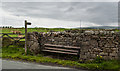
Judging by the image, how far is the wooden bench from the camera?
22.3ft

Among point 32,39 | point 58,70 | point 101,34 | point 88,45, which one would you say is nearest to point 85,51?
point 88,45

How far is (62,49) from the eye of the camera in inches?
282

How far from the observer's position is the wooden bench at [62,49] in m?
6.81

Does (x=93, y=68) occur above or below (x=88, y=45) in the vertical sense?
below

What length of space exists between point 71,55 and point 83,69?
6.98ft

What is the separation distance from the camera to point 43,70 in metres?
4.71

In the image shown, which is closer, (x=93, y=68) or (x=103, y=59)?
(x=93, y=68)

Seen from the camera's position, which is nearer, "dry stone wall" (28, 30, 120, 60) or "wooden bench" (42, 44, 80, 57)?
"dry stone wall" (28, 30, 120, 60)

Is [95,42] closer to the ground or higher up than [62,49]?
higher up

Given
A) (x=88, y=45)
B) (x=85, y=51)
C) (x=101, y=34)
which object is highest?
(x=101, y=34)

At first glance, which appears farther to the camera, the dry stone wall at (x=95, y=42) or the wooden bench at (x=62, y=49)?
the wooden bench at (x=62, y=49)

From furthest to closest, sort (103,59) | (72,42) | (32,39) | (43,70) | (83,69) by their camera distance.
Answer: (32,39) < (72,42) < (103,59) < (83,69) < (43,70)

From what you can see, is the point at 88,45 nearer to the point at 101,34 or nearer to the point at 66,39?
the point at 101,34

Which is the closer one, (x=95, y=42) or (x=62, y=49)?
(x=95, y=42)
